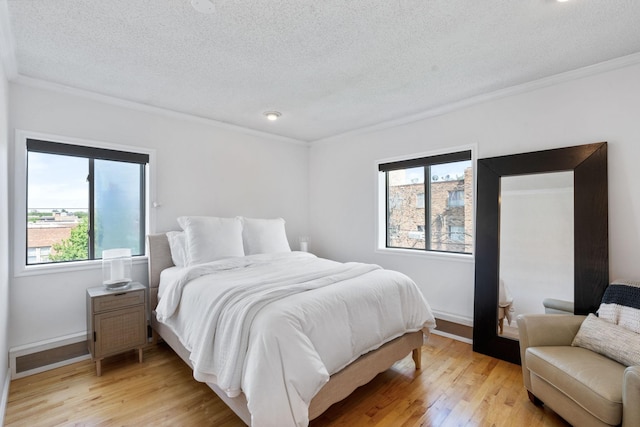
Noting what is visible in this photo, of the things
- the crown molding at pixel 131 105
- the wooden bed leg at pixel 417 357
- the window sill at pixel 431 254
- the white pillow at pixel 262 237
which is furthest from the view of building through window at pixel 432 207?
the crown molding at pixel 131 105

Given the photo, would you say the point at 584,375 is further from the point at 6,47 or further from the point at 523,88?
the point at 6,47

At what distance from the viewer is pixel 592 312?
2279 millimetres

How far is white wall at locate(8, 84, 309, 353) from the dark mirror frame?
266 centimetres

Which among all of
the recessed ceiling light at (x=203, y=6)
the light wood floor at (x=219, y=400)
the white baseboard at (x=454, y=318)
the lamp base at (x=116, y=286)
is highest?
the recessed ceiling light at (x=203, y=6)

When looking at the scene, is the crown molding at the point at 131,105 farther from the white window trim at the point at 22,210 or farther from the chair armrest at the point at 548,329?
the chair armrest at the point at 548,329

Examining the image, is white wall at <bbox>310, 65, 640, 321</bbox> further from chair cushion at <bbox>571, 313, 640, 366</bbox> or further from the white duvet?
the white duvet

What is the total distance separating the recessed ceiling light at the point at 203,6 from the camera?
1.64 meters

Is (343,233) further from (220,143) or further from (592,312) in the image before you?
(592,312)

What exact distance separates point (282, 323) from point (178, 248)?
75.8 inches

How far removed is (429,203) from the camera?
359cm

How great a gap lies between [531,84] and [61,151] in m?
4.30

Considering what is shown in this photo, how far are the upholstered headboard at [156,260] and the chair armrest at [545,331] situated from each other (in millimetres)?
3217

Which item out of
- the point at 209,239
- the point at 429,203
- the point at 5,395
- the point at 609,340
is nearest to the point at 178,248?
the point at 209,239

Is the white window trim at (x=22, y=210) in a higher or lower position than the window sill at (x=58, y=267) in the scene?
higher
